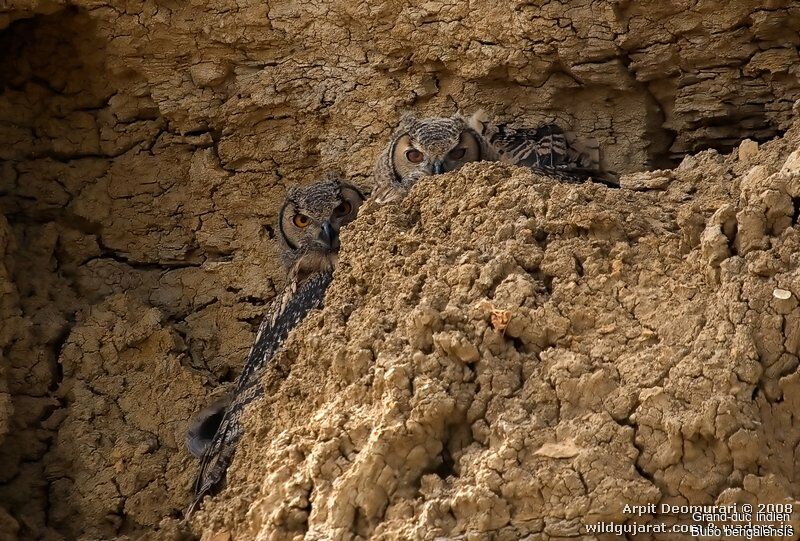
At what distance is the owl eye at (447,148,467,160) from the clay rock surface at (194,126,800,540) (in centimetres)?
77

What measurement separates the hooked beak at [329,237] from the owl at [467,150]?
0.78 feet

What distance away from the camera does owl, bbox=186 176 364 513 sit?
4648 millimetres

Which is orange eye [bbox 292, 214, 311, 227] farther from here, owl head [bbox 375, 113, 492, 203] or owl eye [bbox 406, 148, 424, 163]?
owl eye [bbox 406, 148, 424, 163]

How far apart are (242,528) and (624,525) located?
3.74 ft

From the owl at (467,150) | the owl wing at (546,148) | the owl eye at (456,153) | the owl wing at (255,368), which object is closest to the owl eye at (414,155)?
the owl at (467,150)

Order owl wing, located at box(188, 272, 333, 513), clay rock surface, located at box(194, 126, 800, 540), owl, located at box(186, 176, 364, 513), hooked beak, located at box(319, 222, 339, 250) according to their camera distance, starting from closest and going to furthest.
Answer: clay rock surface, located at box(194, 126, 800, 540) < owl wing, located at box(188, 272, 333, 513) < owl, located at box(186, 176, 364, 513) < hooked beak, located at box(319, 222, 339, 250)

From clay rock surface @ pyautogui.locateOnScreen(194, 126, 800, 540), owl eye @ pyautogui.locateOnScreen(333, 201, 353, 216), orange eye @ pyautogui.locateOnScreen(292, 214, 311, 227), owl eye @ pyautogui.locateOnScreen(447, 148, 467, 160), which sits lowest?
clay rock surface @ pyautogui.locateOnScreen(194, 126, 800, 540)

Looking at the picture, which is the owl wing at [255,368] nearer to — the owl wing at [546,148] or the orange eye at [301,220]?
the orange eye at [301,220]

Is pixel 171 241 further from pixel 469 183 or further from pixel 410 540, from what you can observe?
pixel 410 540

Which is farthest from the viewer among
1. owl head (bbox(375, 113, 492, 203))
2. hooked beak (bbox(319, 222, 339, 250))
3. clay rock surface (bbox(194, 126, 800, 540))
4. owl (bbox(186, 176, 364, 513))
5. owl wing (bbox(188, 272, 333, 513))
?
hooked beak (bbox(319, 222, 339, 250))

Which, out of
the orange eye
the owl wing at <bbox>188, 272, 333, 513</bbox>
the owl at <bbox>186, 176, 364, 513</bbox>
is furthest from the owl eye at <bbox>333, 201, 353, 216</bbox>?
the owl wing at <bbox>188, 272, 333, 513</bbox>

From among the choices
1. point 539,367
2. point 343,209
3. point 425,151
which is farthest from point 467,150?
point 539,367

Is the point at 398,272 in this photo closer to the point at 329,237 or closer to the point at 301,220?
the point at 329,237

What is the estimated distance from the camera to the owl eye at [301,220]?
536cm
